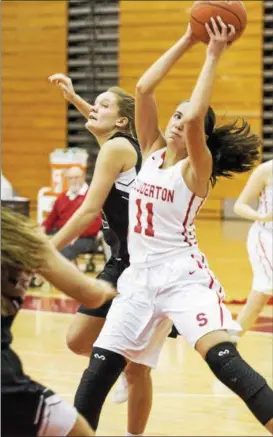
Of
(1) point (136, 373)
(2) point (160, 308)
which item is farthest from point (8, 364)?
(1) point (136, 373)

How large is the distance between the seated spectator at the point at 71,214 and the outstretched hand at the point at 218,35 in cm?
607

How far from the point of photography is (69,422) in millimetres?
2576

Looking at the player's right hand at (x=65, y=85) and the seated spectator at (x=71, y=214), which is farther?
the seated spectator at (x=71, y=214)

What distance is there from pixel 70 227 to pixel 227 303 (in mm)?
4729

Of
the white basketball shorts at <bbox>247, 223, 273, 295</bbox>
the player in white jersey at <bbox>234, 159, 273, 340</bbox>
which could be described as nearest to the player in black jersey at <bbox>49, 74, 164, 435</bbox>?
the player in white jersey at <bbox>234, 159, 273, 340</bbox>

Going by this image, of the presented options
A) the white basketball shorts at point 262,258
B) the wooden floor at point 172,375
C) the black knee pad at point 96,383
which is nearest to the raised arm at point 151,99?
the black knee pad at point 96,383

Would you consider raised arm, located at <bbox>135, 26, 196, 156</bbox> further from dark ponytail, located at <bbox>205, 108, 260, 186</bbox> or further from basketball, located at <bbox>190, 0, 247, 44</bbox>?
dark ponytail, located at <bbox>205, 108, 260, 186</bbox>

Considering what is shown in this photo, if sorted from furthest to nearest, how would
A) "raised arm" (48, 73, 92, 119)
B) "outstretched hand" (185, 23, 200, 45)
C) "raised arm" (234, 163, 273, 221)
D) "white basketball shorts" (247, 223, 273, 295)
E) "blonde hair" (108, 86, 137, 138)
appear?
"white basketball shorts" (247, 223, 273, 295) → "raised arm" (234, 163, 273, 221) → "raised arm" (48, 73, 92, 119) → "blonde hair" (108, 86, 137, 138) → "outstretched hand" (185, 23, 200, 45)

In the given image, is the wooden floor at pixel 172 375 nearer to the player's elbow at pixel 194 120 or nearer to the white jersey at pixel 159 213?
the white jersey at pixel 159 213

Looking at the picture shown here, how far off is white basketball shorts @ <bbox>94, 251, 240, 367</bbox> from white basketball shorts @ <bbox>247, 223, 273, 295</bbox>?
2596 millimetres

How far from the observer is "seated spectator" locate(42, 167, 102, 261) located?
978 cm

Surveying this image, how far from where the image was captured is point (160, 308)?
389 centimetres

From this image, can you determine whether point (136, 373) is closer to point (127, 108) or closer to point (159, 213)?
point (159, 213)

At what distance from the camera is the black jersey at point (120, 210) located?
170 inches
